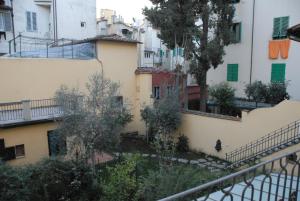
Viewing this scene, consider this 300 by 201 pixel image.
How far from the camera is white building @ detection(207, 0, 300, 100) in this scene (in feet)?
54.2

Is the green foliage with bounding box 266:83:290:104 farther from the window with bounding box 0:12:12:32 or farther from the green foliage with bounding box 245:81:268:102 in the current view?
the window with bounding box 0:12:12:32

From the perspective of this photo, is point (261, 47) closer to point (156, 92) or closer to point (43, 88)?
point (156, 92)

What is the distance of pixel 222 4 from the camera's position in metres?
15.9

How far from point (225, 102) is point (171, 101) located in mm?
3604

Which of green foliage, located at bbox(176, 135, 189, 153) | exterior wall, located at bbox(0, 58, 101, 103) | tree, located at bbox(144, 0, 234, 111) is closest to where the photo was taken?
exterior wall, located at bbox(0, 58, 101, 103)

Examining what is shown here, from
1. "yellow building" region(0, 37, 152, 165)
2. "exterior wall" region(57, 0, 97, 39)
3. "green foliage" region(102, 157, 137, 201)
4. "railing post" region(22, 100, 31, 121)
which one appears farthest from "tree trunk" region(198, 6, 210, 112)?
"exterior wall" region(57, 0, 97, 39)

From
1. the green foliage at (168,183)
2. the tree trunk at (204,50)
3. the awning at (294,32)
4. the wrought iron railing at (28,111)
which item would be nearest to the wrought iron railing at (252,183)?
the green foliage at (168,183)

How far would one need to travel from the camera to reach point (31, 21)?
21812mm

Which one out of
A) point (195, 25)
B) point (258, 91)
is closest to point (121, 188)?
point (195, 25)

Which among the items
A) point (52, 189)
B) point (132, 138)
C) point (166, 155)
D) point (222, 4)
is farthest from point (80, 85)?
point (222, 4)

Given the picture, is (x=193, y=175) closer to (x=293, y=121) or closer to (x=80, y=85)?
(x=293, y=121)

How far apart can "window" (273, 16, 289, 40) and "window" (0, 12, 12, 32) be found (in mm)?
18534

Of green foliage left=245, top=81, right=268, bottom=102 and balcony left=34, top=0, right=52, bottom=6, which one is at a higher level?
balcony left=34, top=0, right=52, bottom=6

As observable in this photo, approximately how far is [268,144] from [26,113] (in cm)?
1201
